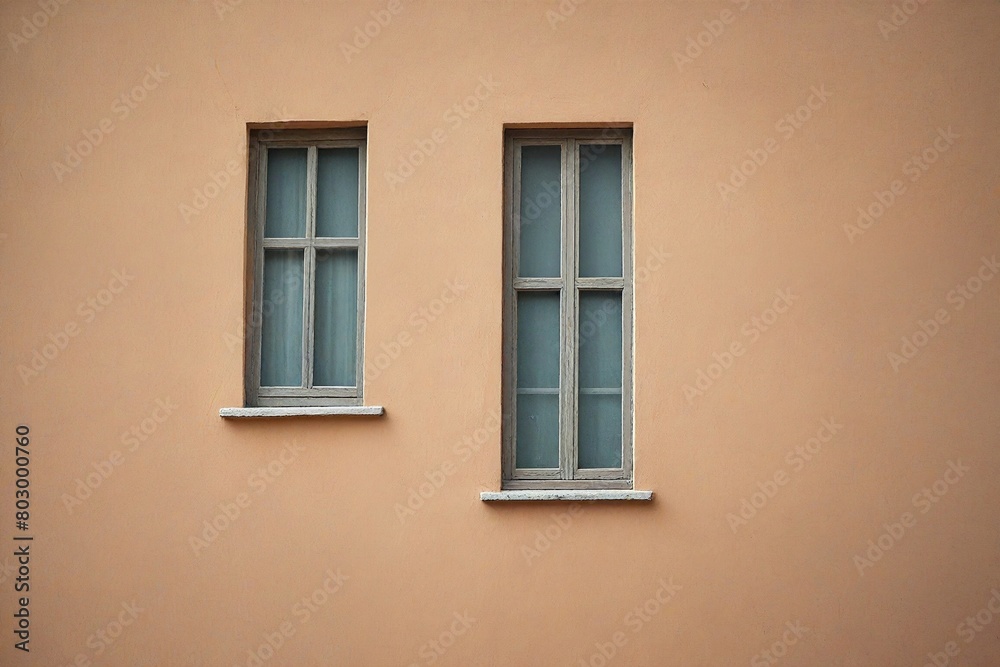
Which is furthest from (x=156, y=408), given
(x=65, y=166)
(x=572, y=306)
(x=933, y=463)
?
(x=933, y=463)

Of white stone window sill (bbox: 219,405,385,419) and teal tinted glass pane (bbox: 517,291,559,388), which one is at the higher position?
teal tinted glass pane (bbox: 517,291,559,388)

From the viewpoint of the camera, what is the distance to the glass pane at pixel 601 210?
568 cm

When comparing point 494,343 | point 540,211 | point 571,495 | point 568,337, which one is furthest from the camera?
point 540,211

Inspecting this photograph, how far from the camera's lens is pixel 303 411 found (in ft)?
17.8

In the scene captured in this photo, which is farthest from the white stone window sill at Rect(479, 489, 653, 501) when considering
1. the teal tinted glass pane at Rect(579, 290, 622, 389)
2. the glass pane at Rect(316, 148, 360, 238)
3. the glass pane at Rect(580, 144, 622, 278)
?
the glass pane at Rect(316, 148, 360, 238)

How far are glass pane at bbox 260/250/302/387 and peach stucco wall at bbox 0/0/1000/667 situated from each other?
0.22 metres

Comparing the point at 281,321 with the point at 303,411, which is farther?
the point at 281,321

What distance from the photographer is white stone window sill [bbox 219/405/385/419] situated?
17.7 ft

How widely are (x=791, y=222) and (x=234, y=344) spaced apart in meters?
3.31

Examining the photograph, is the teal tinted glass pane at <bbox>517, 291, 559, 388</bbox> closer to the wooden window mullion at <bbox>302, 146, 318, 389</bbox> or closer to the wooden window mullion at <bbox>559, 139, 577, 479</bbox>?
the wooden window mullion at <bbox>559, 139, 577, 479</bbox>

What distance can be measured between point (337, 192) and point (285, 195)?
318mm

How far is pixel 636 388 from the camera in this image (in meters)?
5.45

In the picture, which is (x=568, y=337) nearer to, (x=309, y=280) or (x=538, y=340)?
(x=538, y=340)

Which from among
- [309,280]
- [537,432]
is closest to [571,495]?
[537,432]
